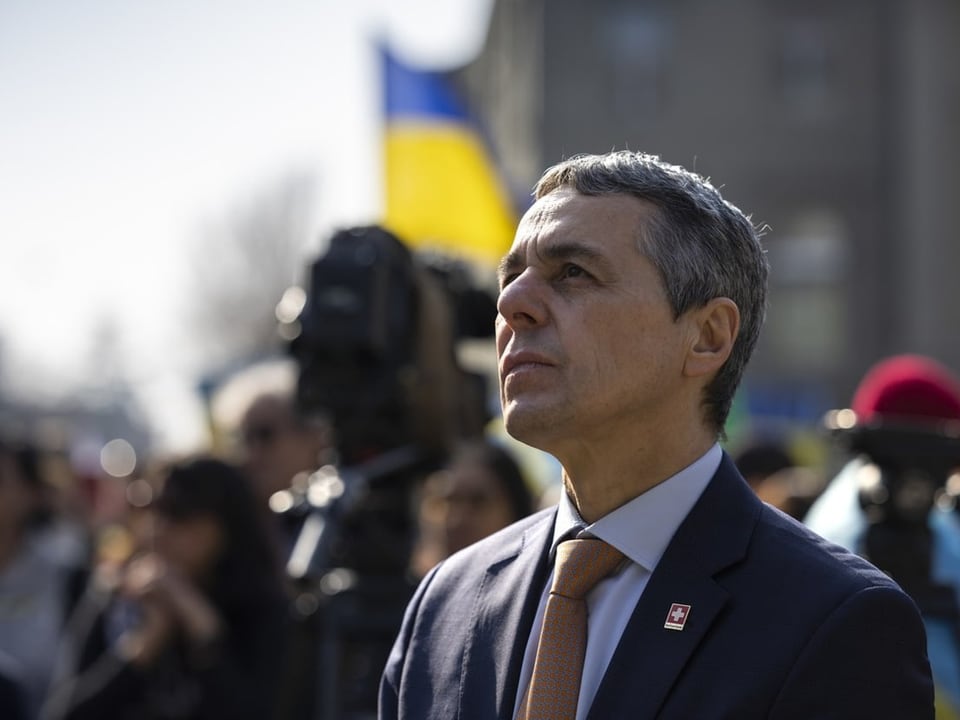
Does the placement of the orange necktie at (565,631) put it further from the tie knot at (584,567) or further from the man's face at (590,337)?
the man's face at (590,337)

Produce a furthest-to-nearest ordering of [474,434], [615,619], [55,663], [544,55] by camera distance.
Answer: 1. [544,55]
2. [55,663]
3. [474,434]
4. [615,619]

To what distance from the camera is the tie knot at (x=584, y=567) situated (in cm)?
233

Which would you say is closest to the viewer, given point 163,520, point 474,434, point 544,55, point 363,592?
point 363,592

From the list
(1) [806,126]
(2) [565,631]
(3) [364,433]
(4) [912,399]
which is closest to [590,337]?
(2) [565,631]

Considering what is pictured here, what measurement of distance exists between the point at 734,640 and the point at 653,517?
304mm

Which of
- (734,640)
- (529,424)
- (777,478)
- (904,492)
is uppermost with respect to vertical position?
(529,424)

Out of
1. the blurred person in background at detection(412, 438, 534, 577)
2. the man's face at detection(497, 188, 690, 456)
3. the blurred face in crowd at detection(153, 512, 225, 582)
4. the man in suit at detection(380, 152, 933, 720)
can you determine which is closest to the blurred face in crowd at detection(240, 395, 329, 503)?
the blurred face in crowd at detection(153, 512, 225, 582)

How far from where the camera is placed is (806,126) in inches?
988

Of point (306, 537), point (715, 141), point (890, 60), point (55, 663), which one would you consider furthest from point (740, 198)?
point (306, 537)

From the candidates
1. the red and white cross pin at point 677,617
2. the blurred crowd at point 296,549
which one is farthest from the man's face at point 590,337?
the blurred crowd at point 296,549

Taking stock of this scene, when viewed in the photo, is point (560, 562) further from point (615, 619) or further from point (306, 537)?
point (306, 537)

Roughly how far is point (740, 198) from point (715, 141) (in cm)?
109

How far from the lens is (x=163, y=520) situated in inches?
197

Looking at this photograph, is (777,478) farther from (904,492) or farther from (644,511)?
(644,511)
